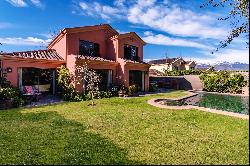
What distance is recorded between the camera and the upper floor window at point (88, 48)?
29234 millimetres

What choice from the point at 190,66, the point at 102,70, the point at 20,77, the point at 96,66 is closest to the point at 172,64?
the point at 190,66

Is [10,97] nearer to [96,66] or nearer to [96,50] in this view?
[96,66]

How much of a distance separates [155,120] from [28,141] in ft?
22.5

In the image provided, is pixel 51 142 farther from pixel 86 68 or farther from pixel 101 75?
pixel 101 75

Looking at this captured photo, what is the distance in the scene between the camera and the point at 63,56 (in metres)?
27.7

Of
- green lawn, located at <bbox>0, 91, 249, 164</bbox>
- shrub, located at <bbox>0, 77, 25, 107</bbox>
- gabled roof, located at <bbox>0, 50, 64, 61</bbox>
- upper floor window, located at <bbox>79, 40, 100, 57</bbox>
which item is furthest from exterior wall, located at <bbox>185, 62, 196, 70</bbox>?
green lawn, located at <bbox>0, 91, 249, 164</bbox>

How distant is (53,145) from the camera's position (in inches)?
371

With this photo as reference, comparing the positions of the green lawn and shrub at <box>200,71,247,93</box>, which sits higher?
shrub at <box>200,71,247,93</box>

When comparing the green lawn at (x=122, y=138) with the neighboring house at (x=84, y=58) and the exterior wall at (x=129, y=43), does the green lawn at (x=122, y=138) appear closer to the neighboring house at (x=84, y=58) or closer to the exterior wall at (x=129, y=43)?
the neighboring house at (x=84, y=58)

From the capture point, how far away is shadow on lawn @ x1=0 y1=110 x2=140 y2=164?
316 inches

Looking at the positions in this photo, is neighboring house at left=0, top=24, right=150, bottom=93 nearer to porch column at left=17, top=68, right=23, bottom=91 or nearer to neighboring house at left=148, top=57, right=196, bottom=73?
porch column at left=17, top=68, right=23, bottom=91

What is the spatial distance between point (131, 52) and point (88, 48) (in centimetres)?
668

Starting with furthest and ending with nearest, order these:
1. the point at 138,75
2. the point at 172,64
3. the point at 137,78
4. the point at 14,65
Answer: the point at 172,64 → the point at 138,75 → the point at 137,78 → the point at 14,65

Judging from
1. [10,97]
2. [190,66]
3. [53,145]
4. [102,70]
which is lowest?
[53,145]
